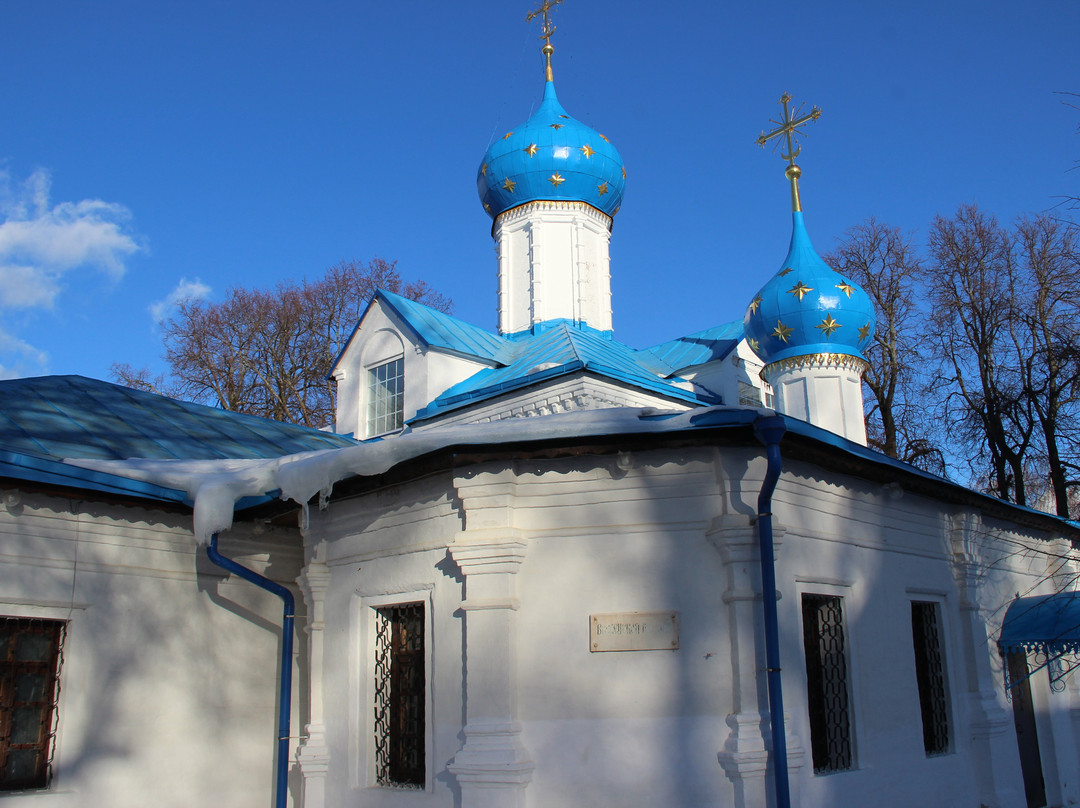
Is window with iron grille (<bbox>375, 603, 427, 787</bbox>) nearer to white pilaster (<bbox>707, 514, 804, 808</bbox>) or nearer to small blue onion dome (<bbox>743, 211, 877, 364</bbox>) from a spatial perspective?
white pilaster (<bbox>707, 514, 804, 808</bbox>)

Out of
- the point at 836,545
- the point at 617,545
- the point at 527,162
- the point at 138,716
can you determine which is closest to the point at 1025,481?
the point at 527,162

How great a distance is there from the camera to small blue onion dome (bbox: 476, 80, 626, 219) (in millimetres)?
14453

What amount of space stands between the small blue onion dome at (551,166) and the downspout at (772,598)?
9.90 metres

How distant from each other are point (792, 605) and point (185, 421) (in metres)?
5.72

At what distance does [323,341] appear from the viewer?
69.3 ft

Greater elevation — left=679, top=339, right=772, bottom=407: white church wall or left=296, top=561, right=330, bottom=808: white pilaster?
left=679, top=339, right=772, bottom=407: white church wall

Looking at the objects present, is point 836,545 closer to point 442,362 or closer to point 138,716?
point 138,716

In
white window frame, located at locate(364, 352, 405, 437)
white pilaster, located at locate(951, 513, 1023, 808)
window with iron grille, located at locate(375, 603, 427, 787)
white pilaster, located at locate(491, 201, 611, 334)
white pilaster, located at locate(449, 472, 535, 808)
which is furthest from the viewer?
white pilaster, located at locate(491, 201, 611, 334)

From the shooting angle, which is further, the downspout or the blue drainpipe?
the blue drainpipe

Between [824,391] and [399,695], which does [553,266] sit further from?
[399,695]

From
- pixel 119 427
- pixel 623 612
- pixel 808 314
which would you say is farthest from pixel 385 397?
pixel 623 612

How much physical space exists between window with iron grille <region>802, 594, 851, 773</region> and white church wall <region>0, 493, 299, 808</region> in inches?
153

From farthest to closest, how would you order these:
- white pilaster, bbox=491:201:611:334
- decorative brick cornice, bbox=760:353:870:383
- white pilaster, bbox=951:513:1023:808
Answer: white pilaster, bbox=491:201:611:334, decorative brick cornice, bbox=760:353:870:383, white pilaster, bbox=951:513:1023:808

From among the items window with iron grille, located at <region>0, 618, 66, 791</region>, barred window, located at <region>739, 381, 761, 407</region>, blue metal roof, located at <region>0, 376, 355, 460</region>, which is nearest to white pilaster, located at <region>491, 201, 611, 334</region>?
barred window, located at <region>739, 381, 761, 407</region>
